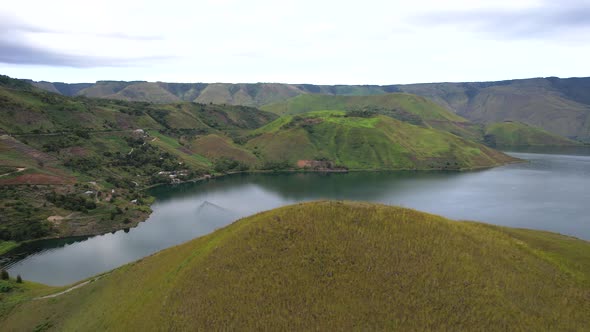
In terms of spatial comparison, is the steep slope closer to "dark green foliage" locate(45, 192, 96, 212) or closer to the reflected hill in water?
"dark green foliage" locate(45, 192, 96, 212)

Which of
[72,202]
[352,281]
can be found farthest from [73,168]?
[352,281]

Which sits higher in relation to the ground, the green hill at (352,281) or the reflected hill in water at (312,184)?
the green hill at (352,281)

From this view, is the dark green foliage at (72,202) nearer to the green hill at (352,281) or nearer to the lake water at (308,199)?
the lake water at (308,199)

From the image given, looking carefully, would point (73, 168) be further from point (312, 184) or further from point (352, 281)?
point (352, 281)

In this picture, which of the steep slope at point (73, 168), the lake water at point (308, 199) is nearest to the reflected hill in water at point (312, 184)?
the lake water at point (308, 199)

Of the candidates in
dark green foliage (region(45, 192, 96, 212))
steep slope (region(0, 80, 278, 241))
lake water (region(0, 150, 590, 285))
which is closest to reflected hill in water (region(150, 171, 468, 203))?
lake water (region(0, 150, 590, 285))

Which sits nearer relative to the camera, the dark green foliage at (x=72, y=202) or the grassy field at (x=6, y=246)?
the grassy field at (x=6, y=246)
